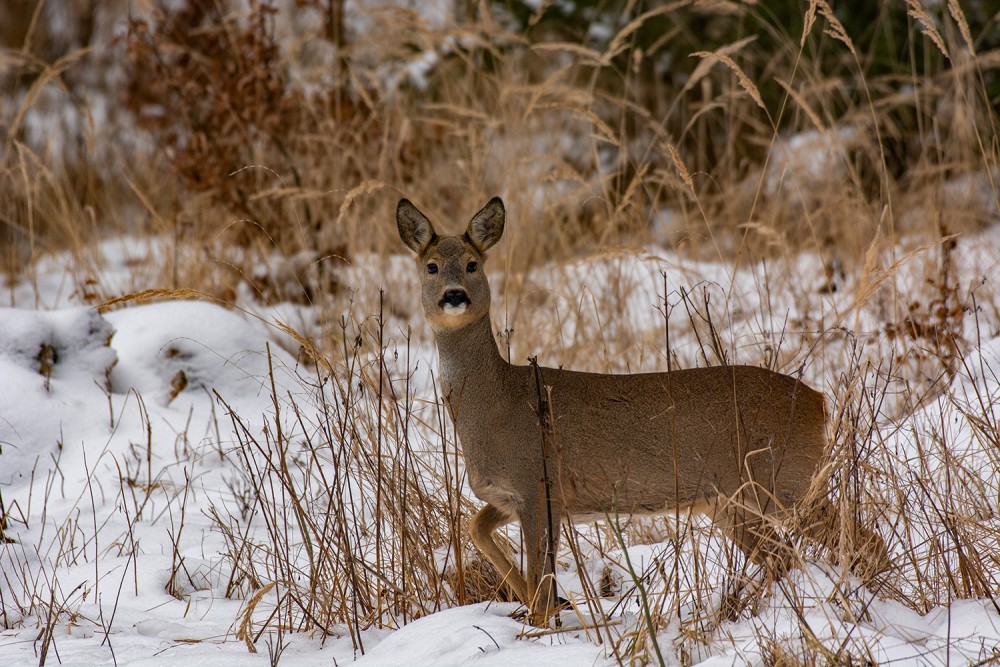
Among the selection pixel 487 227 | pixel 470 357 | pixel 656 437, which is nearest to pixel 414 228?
pixel 487 227

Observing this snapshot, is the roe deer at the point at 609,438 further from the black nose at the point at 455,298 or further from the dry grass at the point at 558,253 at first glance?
the dry grass at the point at 558,253

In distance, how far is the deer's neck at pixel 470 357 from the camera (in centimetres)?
354

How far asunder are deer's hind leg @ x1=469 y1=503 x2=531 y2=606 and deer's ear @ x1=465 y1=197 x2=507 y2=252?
935 millimetres

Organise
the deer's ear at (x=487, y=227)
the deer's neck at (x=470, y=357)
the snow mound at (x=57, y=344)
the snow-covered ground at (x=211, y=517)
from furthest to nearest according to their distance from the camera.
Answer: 1. the snow mound at (x=57, y=344)
2. the deer's ear at (x=487, y=227)
3. the deer's neck at (x=470, y=357)
4. the snow-covered ground at (x=211, y=517)

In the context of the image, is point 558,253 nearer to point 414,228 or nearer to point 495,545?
point 414,228

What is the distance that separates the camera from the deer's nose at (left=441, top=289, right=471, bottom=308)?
3.41 m

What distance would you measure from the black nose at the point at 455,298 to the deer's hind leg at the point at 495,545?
659 millimetres

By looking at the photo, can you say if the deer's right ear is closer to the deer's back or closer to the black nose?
the black nose

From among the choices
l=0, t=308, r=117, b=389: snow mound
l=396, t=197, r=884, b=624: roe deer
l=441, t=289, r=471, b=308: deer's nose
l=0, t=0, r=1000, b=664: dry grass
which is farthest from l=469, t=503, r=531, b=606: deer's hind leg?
l=0, t=308, r=117, b=389: snow mound

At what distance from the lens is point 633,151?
10.1m

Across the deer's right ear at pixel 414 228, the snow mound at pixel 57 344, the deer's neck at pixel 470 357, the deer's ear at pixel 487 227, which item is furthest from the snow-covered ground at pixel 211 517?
the deer's right ear at pixel 414 228

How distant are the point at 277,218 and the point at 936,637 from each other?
5.71 metres

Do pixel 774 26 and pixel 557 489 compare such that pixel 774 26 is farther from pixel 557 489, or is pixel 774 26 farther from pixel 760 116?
pixel 557 489

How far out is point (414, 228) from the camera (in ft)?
12.1
